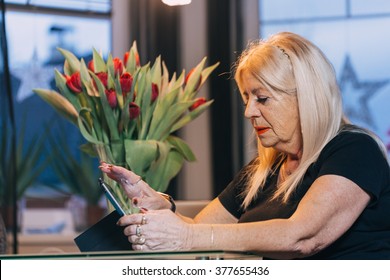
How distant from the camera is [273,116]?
2041 millimetres

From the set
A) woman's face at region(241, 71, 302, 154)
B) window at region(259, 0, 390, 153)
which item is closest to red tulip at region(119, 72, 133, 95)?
woman's face at region(241, 71, 302, 154)

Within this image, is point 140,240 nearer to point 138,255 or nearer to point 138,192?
point 138,255

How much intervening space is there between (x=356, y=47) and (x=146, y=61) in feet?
3.92

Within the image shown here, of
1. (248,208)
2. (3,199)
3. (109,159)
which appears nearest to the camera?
(248,208)

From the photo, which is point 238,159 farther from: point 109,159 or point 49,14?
point 109,159

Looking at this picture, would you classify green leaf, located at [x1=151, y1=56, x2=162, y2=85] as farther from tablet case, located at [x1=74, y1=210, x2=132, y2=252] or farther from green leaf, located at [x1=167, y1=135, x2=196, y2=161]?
tablet case, located at [x1=74, y1=210, x2=132, y2=252]

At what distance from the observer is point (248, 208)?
221 cm

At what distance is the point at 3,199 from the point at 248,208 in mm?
2400

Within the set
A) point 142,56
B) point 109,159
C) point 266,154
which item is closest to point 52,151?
point 142,56

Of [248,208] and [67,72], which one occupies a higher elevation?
[67,72]

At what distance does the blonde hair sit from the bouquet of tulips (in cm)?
80

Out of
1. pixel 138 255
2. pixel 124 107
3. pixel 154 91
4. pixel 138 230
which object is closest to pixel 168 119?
pixel 154 91

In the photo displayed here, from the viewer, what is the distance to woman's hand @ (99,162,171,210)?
6.65 ft

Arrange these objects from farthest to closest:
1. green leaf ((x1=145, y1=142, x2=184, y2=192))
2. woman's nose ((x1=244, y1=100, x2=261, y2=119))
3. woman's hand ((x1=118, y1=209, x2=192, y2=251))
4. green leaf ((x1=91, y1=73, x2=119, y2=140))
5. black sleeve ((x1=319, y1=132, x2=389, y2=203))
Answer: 1. green leaf ((x1=145, y1=142, x2=184, y2=192))
2. green leaf ((x1=91, y1=73, x2=119, y2=140))
3. woman's nose ((x1=244, y1=100, x2=261, y2=119))
4. black sleeve ((x1=319, y1=132, x2=389, y2=203))
5. woman's hand ((x1=118, y1=209, x2=192, y2=251))
